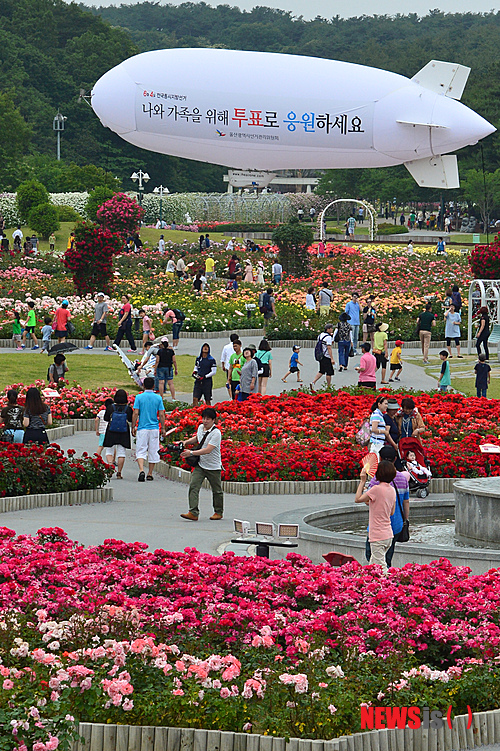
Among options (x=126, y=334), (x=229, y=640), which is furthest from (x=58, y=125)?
(x=229, y=640)

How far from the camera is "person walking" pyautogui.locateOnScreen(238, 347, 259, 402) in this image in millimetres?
22016

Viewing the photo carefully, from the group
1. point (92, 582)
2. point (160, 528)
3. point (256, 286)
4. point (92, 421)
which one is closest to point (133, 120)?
point (256, 286)

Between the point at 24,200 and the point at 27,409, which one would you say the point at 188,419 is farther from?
the point at 24,200

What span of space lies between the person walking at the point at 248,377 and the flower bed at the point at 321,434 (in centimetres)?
Result: 62

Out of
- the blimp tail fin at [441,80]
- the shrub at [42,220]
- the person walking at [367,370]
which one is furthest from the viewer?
the shrub at [42,220]

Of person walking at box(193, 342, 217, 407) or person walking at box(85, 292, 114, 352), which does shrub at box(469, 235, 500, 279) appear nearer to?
person walking at box(85, 292, 114, 352)

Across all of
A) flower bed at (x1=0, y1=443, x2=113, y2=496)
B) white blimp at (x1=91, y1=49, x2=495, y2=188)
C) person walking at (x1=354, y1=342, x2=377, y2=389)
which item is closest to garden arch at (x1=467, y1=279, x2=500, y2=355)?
white blimp at (x1=91, y1=49, x2=495, y2=188)

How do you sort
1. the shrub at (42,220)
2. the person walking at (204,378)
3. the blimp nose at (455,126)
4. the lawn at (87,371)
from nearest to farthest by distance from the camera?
the person walking at (204,378) < the lawn at (87,371) < the blimp nose at (455,126) < the shrub at (42,220)

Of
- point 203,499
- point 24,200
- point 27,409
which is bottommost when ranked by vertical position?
point 203,499

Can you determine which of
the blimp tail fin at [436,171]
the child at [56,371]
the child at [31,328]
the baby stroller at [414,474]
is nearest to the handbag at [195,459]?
the baby stroller at [414,474]

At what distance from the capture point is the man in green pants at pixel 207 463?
1431 centimetres

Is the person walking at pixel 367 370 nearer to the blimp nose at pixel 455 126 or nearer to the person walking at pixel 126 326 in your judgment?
the person walking at pixel 126 326

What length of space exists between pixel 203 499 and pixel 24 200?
52.9m

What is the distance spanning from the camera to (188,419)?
19.4 meters
